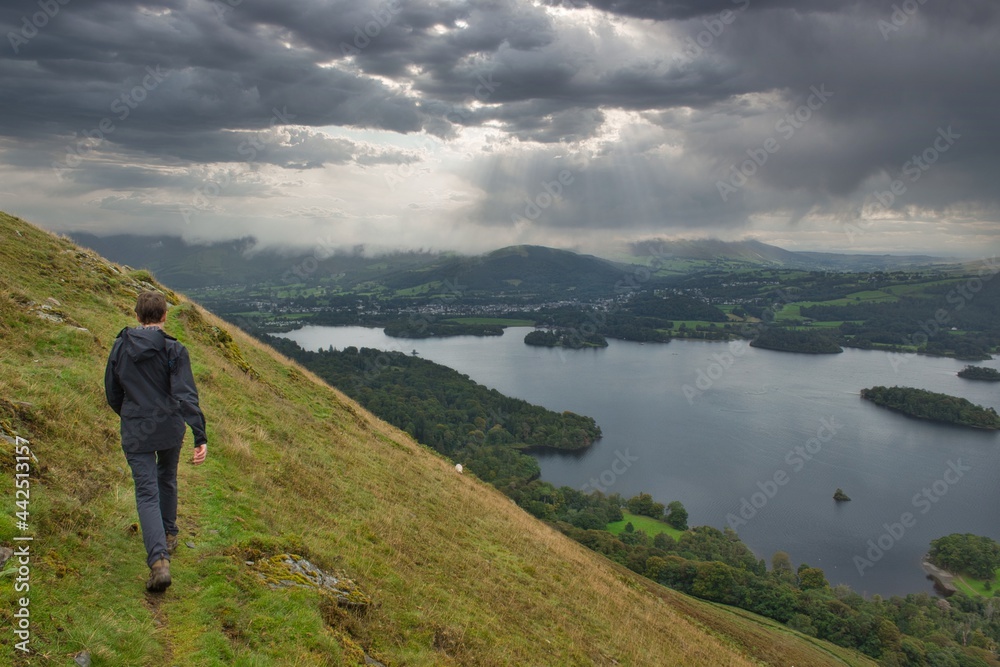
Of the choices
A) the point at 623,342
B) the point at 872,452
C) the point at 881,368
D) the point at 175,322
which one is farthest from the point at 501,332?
the point at 175,322

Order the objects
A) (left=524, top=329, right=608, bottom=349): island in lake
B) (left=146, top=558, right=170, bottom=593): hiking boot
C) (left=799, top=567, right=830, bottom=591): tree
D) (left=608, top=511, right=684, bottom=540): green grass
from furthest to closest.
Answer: (left=524, top=329, right=608, bottom=349): island in lake → (left=608, top=511, right=684, bottom=540): green grass → (left=799, top=567, right=830, bottom=591): tree → (left=146, top=558, right=170, bottom=593): hiking boot

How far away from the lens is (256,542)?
22.6 feet

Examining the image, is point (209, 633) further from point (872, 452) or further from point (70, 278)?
point (872, 452)

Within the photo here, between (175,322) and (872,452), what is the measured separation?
307ft

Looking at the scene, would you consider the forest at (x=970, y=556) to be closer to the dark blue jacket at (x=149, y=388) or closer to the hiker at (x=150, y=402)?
the hiker at (x=150, y=402)

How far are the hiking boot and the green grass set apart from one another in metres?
51.5

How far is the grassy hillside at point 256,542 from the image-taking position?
5.19 m

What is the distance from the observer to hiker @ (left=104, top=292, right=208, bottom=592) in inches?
215

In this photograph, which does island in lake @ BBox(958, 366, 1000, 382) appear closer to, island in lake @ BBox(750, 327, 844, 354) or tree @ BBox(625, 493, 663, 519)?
island in lake @ BBox(750, 327, 844, 354)

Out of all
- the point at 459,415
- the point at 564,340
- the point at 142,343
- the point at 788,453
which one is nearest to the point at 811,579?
the point at 788,453

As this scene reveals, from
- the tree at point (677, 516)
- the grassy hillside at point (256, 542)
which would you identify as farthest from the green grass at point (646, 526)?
the grassy hillside at point (256, 542)

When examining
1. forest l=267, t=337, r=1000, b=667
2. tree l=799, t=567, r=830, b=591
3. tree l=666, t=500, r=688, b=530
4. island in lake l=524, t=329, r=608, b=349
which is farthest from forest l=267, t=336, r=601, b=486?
island in lake l=524, t=329, r=608, b=349

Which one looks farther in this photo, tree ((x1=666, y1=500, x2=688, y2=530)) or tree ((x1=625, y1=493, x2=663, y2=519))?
tree ((x1=625, y1=493, x2=663, y2=519))

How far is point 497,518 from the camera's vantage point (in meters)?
14.6
